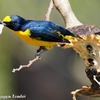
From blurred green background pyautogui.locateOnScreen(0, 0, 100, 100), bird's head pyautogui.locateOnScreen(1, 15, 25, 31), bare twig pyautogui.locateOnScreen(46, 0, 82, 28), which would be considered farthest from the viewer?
blurred green background pyautogui.locateOnScreen(0, 0, 100, 100)

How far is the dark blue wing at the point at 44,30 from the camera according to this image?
7.72 ft

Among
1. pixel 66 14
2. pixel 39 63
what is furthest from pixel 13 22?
pixel 39 63

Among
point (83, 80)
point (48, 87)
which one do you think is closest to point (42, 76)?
point (48, 87)

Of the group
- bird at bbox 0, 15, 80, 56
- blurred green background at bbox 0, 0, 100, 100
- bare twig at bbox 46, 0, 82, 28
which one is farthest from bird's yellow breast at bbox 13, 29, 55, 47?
blurred green background at bbox 0, 0, 100, 100

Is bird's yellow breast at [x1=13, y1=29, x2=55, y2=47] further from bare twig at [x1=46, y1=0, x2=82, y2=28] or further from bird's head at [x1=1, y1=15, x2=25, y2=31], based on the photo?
bare twig at [x1=46, y1=0, x2=82, y2=28]

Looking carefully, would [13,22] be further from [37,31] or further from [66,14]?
[66,14]

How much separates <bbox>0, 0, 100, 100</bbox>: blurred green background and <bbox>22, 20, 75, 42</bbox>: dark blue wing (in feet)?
6.70

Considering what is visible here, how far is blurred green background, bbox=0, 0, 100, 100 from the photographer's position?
454 centimetres

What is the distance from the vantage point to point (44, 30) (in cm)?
241

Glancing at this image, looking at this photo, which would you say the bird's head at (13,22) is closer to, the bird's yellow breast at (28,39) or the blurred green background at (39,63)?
the bird's yellow breast at (28,39)

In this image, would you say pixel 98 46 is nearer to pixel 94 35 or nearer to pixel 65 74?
pixel 94 35

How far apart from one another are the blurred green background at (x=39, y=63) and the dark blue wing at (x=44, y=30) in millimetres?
2043

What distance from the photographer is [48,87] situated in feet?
16.2

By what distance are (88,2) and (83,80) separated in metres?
0.84
